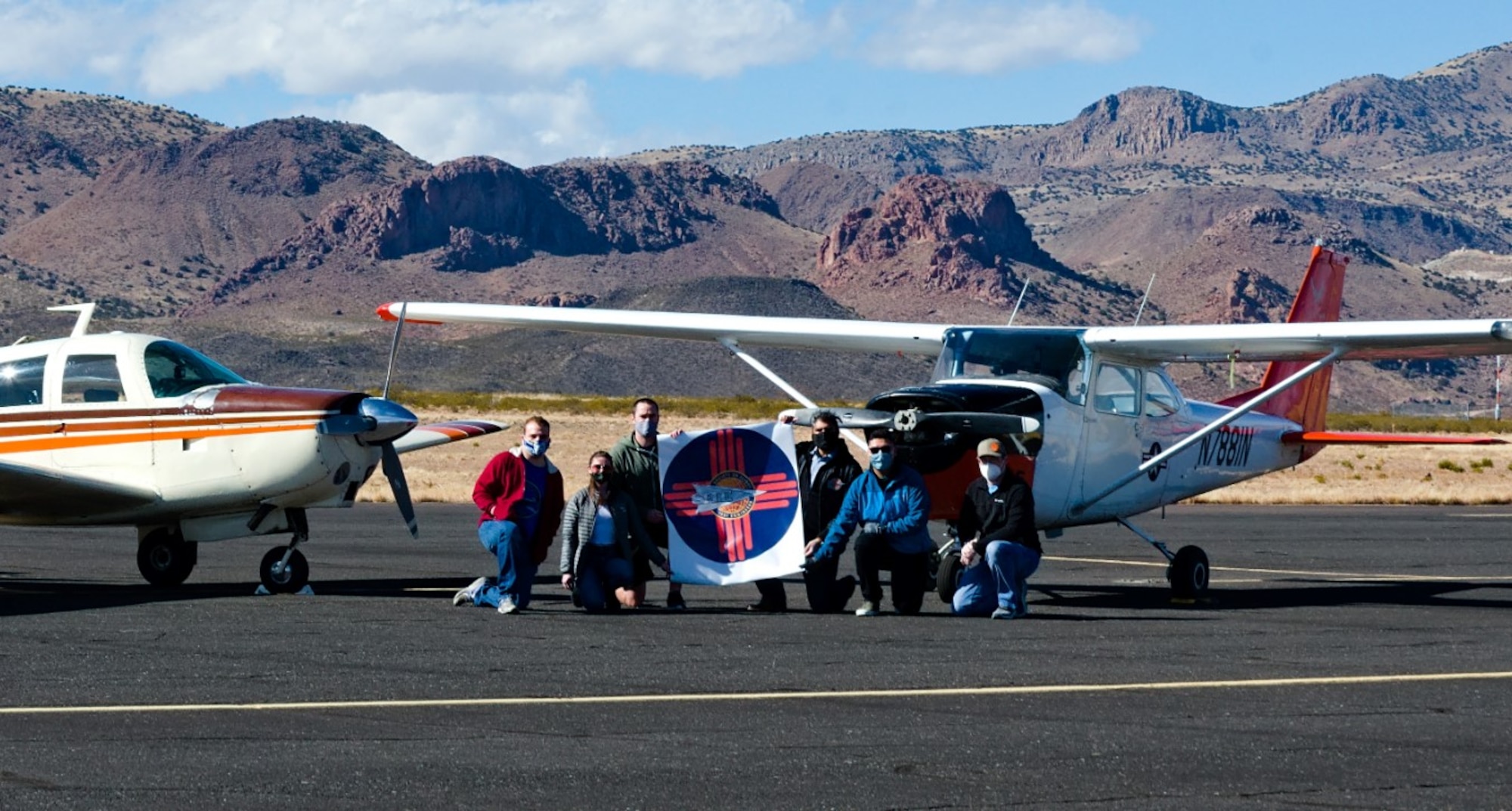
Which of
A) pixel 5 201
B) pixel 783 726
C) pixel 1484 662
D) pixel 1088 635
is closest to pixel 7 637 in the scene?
pixel 783 726

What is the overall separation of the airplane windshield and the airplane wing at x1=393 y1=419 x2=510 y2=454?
4286 millimetres

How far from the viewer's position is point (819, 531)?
14203mm

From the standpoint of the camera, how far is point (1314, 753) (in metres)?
8.09

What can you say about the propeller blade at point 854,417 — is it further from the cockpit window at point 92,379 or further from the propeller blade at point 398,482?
the cockpit window at point 92,379

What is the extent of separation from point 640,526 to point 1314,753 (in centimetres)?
671

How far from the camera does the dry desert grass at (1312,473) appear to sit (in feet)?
115

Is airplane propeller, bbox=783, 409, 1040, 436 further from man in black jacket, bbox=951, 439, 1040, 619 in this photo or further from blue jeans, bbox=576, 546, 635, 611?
blue jeans, bbox=576, 546, 635, 611

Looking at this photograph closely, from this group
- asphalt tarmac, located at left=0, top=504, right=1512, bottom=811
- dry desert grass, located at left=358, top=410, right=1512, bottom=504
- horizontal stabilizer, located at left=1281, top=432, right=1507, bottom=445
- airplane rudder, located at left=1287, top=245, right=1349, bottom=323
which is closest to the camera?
asphalt tarmac, located at left=0, top=504, right=1512, bottom=811

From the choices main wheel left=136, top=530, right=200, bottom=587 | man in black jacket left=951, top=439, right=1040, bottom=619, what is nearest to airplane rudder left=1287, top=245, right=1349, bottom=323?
man in black jacket left=951, top=439, right=1040, bottom=619

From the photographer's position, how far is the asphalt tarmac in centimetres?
736

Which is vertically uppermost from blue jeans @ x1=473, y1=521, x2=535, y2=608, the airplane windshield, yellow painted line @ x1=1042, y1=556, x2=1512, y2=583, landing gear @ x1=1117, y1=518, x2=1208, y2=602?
the airplane windshield

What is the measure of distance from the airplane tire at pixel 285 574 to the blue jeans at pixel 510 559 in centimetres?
194

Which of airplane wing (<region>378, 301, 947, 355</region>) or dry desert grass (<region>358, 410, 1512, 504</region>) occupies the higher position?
airplane wing (<region>378, 301, 947, 355</region>)

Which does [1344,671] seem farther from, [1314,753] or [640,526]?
[640,526]
